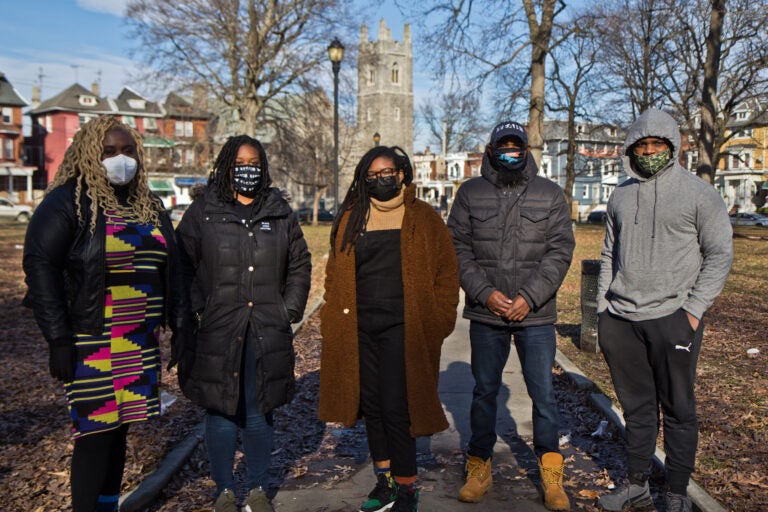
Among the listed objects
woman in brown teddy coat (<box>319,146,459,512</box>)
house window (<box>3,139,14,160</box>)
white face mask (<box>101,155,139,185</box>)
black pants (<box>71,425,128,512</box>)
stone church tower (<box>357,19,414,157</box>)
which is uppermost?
stone church tower (<box>357,19,414,157</box>)

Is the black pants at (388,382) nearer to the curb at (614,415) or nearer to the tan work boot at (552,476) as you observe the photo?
the tan work boot at (552,476)

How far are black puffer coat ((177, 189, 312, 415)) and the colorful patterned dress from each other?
0.29 m

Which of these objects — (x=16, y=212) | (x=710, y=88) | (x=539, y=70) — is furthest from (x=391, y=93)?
(x=539, y=70)

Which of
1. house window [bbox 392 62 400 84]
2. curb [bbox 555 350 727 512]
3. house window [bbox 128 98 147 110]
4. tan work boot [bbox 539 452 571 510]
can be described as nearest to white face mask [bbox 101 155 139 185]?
tan work boot [bbox 539 452 571 510]

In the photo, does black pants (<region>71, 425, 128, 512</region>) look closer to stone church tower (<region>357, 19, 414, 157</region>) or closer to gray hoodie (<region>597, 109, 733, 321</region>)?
gray hoodie (<region>597, 109, 733, 321</region>)

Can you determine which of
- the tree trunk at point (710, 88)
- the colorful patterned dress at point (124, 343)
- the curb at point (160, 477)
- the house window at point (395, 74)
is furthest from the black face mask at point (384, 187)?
the house window at point (395, 74)

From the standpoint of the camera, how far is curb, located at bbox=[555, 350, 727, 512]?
162 inches

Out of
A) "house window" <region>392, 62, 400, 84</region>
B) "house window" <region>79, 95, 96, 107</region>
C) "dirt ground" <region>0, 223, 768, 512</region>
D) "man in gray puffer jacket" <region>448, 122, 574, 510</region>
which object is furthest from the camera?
"house window" <region>392, 62, 400, 84</region>

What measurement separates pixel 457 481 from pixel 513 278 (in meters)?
1.46

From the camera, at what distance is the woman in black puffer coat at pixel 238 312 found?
13.0ft

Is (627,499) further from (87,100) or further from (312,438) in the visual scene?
(87,100)

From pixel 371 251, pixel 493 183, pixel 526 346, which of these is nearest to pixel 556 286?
pixel 526 346

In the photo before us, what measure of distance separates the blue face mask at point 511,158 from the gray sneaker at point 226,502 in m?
2.58

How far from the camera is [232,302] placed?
3971mm
